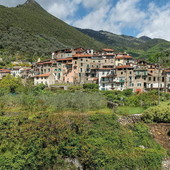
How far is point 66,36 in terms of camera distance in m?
136

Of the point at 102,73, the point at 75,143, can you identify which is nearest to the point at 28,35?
the point at 102,73

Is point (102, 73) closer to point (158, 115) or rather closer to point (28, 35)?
point (158, 115)

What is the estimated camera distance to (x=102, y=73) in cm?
4262

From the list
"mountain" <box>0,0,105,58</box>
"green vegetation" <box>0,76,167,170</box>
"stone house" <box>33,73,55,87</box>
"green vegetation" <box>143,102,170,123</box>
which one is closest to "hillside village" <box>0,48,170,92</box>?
"stone house" <box>33,73,55,87</box>

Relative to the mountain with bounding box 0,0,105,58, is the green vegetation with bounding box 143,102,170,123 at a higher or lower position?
lower

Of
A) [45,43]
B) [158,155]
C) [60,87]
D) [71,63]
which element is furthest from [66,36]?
[158,155]

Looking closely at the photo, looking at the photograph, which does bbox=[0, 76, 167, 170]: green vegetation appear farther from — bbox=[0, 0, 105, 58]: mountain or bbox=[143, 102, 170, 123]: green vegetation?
bbox=[0, 0, 105, 58]: mountain

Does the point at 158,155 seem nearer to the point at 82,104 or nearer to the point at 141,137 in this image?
the point at 141,137

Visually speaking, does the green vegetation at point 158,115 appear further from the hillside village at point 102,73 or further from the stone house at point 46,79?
the stone house at point 46,79

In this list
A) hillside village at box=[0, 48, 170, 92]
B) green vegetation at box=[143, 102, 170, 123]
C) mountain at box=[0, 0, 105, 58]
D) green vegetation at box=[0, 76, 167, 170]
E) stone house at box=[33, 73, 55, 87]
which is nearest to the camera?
green vegetation at box=[0, 76, 167, 170]

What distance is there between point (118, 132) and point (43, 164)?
7.42 m

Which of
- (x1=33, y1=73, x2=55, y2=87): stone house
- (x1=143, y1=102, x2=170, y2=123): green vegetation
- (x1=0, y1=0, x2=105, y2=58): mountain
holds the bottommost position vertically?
(x1=143, y1=102, x2=170, y2=123): green vegetation

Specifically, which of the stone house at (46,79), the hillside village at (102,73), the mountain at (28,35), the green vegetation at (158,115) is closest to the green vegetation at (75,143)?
the green vegetation at (158,115)

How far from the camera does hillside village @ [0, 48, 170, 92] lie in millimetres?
41875
